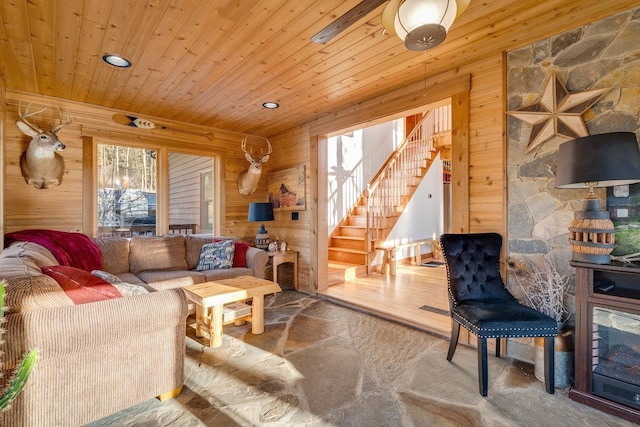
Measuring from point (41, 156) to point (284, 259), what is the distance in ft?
10.4

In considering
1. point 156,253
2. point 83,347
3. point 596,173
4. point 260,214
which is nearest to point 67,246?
point 156,253

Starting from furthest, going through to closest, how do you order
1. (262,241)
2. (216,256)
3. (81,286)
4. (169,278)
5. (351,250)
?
(351,250)
(262,241)
(216,256)
(169,278)
(81,286)

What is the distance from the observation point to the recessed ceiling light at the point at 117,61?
272 cm

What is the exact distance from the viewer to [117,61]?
2.80m

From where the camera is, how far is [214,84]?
334cm

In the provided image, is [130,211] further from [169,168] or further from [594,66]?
[594,66]

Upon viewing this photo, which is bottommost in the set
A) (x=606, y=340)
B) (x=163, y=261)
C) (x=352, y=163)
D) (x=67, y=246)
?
(x=606, y=340)

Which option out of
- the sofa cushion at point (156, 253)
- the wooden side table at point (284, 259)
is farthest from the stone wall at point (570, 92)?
the sofa cushion at point (156, 253)

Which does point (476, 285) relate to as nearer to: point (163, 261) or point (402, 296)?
point (402, 296)

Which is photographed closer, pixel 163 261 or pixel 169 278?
pixel 169 278

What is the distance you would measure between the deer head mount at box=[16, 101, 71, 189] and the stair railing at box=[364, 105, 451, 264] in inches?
184

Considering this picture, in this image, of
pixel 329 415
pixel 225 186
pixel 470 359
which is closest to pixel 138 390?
pixel 329 415

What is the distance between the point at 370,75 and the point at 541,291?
98.1 inches

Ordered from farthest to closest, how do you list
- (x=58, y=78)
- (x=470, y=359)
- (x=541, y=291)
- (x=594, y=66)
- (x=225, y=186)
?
1. (x=225, y=186)
2. (x=58, y=78)
3. (x=470, y=359)
4. (x=541, y=291)
5. (x=594, y=66)
